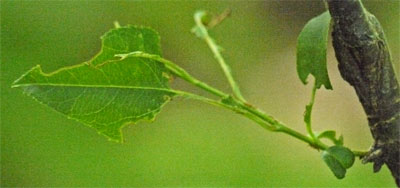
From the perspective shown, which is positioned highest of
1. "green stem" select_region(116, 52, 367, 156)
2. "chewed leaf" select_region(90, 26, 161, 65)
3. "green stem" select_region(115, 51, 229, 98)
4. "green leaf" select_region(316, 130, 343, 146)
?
"chewed leaf" select_region(90, 26, 161, 65)

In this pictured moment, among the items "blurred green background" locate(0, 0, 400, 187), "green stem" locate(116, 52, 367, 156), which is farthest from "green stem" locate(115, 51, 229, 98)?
"blurred green background" locate(0, 0, 400, 187)

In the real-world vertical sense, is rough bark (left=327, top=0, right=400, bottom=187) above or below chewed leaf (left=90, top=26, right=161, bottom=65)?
below

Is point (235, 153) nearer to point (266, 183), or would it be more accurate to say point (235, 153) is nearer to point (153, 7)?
point (266, 183)

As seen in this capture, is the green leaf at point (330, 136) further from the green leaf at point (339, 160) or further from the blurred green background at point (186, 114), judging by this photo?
the blurred green background at point (186, 114)

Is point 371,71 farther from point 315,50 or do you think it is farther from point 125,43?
point 125,43

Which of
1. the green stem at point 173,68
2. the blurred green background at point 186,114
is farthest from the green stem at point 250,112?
the blurred green background at point 186,114

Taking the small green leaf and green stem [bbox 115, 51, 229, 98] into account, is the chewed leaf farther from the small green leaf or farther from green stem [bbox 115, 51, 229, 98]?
the small green leaf

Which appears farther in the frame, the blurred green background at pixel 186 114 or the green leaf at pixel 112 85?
the blurred green background at pixel 186 114
